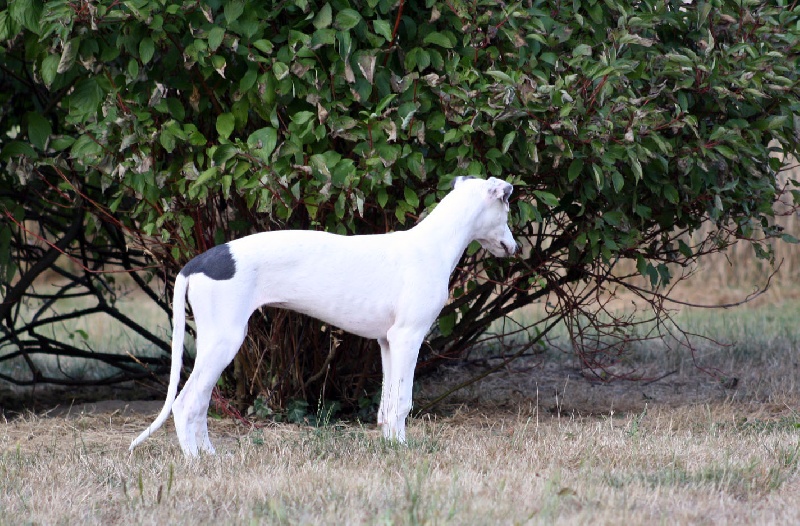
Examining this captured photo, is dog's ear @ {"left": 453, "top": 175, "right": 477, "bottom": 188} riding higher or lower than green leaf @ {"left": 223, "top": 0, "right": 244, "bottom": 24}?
lower

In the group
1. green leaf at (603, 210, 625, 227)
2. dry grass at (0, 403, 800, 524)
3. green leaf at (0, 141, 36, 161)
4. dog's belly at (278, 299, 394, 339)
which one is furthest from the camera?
green leaf at (0, 141, 36, 161)

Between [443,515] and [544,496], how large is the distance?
1.47ft

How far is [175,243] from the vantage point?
219 inches

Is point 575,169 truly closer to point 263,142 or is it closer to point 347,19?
point 347,19

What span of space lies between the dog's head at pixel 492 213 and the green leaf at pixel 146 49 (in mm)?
1559

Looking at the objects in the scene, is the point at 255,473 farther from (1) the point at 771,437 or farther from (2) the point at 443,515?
(1) the point at 771,437

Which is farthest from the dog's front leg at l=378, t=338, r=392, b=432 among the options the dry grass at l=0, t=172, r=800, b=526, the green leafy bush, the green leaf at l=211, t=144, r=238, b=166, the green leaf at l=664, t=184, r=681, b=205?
the green leaf at l=664, t=184, r=681, b=205

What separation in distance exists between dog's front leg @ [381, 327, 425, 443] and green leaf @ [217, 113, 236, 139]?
1270mm

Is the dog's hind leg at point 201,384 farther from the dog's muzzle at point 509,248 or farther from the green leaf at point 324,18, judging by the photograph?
the green leaf at point 324,18

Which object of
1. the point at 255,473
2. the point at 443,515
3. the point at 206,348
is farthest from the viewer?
the point at 206,348

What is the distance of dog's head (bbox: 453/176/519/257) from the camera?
4.71 metres

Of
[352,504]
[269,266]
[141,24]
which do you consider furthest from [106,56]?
[352,504]

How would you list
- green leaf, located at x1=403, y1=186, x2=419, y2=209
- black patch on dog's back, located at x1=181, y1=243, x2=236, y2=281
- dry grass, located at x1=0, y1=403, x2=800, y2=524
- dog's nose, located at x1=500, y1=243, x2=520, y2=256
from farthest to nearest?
green leaf, located at x1=403, y1=186, x2=419, y2=209
dog's nose, located at x1=500, y1=243, x2=520, y2=256
black patch on dog's back, located at x1=181, y1=243, x2=236, y2=281
dry grass, located at x1=0, y1=403, x2=800, y2=524

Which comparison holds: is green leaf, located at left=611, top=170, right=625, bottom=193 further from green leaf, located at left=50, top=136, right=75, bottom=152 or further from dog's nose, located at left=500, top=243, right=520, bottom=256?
green leaf, located at left=50, top=136, right=75, bottom=152
